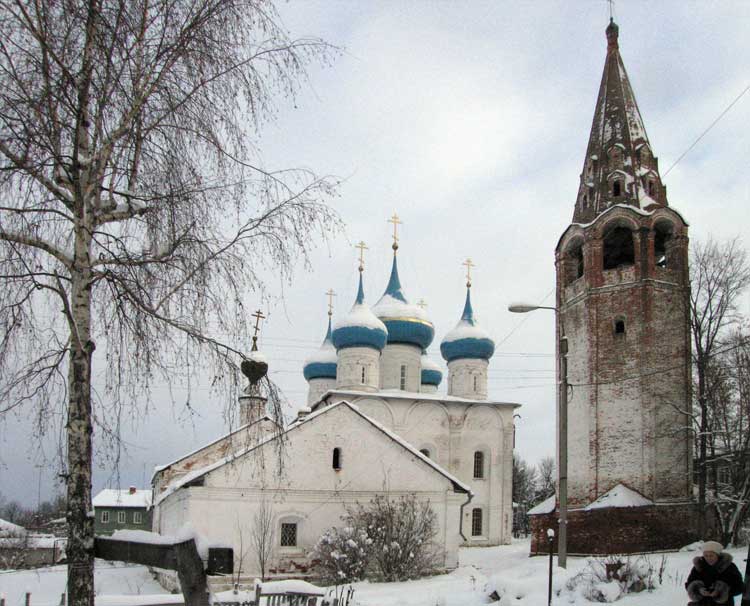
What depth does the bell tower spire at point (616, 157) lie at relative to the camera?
2497cm

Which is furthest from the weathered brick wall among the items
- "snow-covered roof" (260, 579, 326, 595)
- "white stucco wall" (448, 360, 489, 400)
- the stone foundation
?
"snow-covered roof" (260, 579, 326, 595)

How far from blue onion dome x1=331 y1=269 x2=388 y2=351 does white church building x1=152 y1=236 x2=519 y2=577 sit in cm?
5

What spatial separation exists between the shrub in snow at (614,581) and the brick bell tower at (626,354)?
939 centimetres

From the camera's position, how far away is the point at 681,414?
2283 cm

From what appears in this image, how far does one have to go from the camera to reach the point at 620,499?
21.8m

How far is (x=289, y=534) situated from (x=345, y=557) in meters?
2.96

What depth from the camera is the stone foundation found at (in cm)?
2139

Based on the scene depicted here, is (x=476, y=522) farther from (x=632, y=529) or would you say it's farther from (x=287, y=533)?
(x=287, y=533)

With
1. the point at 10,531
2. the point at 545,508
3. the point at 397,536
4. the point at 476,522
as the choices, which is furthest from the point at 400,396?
the point at 10,531

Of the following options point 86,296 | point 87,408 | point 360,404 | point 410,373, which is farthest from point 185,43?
point 410,373

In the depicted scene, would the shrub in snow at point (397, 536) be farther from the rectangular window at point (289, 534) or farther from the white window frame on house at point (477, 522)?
the white window frame on house at point (477, 522)

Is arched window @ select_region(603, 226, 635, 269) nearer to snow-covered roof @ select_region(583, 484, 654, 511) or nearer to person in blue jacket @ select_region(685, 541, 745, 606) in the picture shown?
snow-covered roof @ select_region(583, 484, 654, 511)

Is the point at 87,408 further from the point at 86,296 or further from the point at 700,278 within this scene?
the point at 700,278

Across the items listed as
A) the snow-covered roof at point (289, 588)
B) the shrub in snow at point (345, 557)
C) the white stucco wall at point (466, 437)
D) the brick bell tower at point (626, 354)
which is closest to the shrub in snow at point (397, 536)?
the shrub in snow at point (345, 557)
